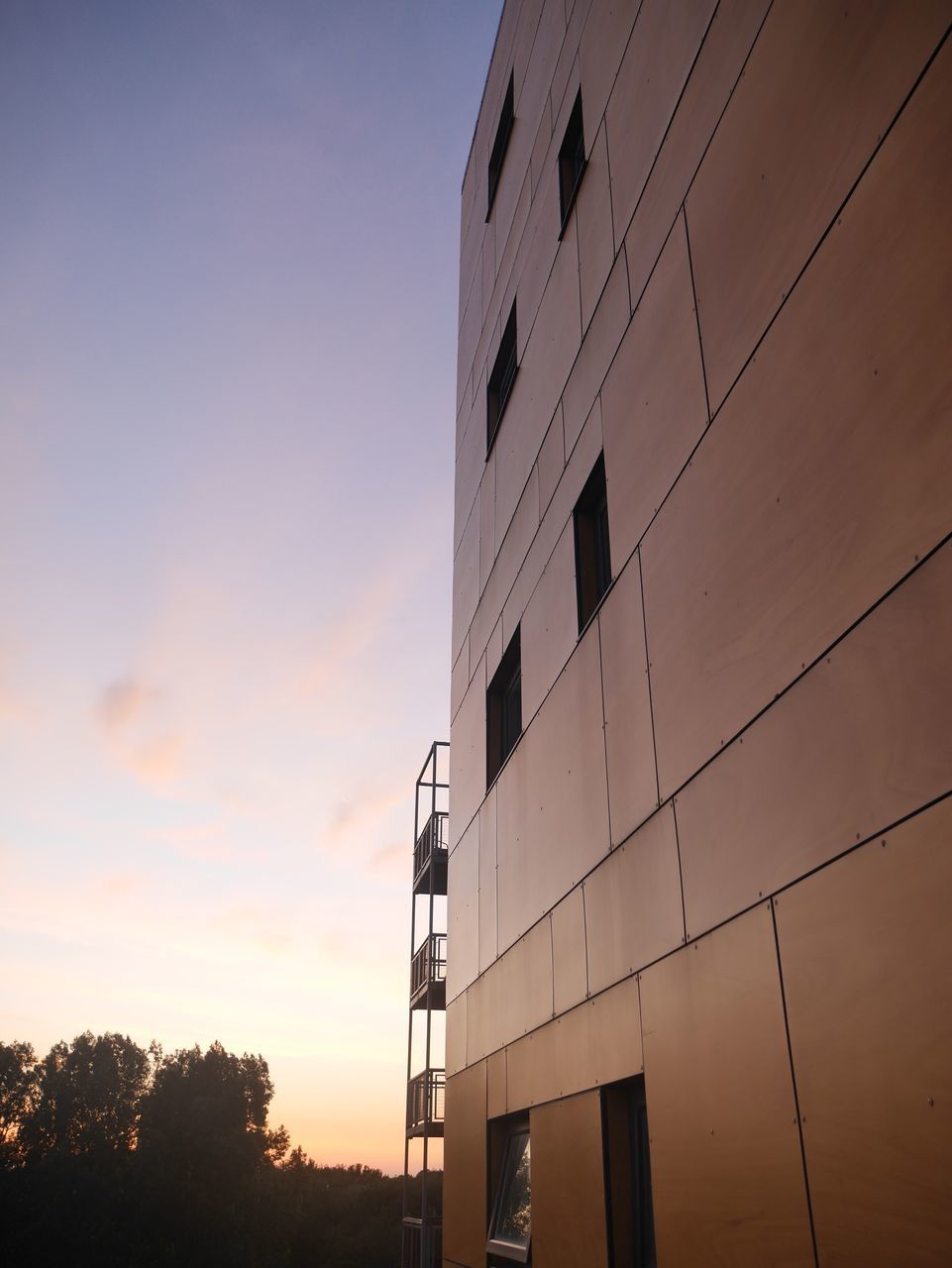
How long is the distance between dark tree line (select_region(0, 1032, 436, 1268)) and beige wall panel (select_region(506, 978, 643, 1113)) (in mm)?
43264

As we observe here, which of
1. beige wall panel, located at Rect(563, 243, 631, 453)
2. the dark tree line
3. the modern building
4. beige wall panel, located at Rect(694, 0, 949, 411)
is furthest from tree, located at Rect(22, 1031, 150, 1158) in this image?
beige wall panel, located at Rect(694, 0, 949, 411)

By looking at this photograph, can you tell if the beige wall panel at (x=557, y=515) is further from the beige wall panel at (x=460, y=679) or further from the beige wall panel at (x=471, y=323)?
the beige wall panel at (x=471, y=323)

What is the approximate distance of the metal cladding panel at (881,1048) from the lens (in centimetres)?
250

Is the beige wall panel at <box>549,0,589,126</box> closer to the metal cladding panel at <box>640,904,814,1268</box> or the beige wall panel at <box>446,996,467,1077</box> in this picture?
the metal cladding panel at <box>640,904,814,1268</box>

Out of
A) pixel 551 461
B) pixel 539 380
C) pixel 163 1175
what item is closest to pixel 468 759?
pixel 551 461

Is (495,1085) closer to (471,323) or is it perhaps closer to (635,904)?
(635,904)

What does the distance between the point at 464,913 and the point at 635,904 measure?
203 inches

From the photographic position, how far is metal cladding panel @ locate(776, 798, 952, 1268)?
250 cm

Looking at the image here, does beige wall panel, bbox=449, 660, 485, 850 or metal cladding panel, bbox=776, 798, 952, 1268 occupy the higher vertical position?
beige wall panel, bbox=449, 660, 485, 850

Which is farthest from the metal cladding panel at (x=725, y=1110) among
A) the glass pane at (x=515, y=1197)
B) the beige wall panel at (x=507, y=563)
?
the beige wall panel at (x=507, y=563)

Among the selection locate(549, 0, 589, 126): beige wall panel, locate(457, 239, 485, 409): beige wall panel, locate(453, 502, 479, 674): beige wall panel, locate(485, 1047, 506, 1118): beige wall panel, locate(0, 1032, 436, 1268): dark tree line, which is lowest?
locate(0, 1032, 436, 1268): dark tree line

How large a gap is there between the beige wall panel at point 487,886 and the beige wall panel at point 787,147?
17.8 ft

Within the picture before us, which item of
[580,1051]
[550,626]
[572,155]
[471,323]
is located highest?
[471,323]

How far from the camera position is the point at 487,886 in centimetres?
877
